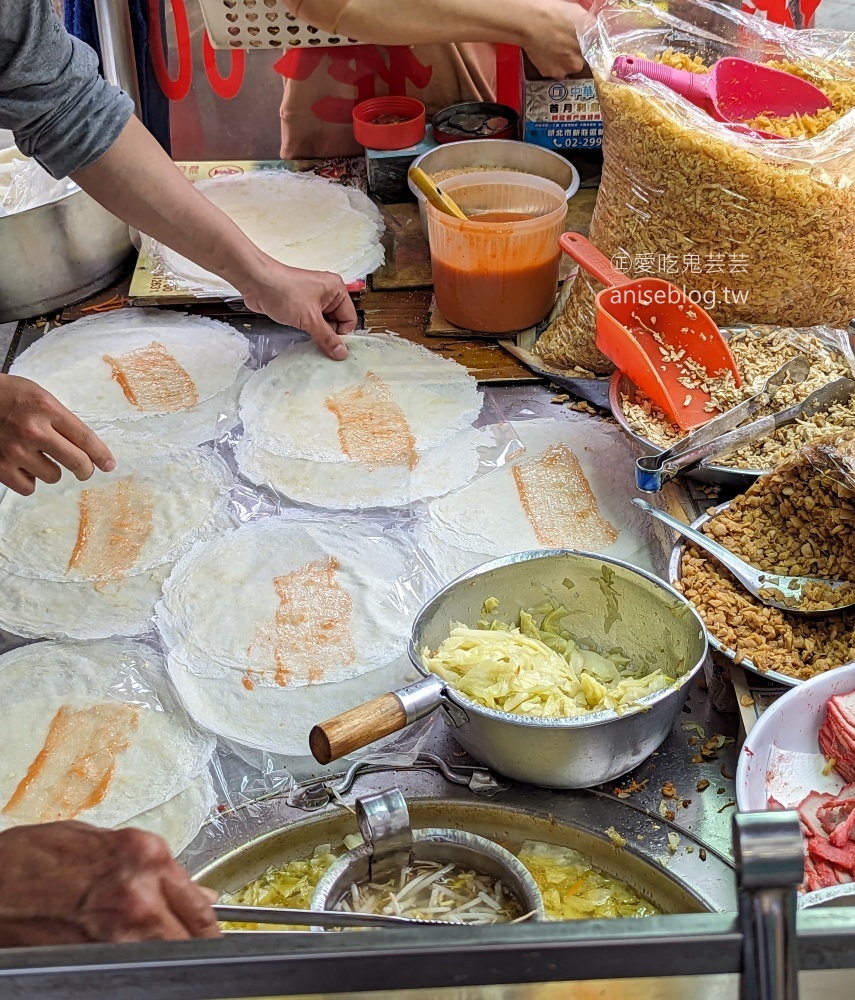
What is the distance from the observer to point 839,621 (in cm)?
150

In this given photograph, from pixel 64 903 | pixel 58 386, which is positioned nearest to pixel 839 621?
pixel 64 903

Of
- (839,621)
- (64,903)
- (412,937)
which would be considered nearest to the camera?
(412,937)

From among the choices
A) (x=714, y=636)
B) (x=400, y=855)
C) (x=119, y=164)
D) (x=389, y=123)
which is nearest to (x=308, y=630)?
(x=400, y=855)

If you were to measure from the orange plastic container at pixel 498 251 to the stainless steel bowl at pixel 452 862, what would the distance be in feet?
4.53

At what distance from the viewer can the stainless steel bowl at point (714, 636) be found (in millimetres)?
1407

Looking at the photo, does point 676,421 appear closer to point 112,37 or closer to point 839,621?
point 839,621

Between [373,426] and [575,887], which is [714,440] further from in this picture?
[575,887]

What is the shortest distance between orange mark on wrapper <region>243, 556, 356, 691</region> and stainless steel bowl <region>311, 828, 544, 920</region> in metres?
0.43

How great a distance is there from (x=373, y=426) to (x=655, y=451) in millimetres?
629

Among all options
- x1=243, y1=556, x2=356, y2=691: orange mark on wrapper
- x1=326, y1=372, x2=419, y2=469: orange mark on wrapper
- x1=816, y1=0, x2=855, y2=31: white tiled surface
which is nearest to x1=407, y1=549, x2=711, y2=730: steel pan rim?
x1=243, y1=556, x2=356, y2=691: orange mark on wrapper

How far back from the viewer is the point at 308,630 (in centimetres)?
167

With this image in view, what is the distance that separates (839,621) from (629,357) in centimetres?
69

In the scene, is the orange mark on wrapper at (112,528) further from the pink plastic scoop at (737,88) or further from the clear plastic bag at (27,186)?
the pink plastic scoop at (737,88)

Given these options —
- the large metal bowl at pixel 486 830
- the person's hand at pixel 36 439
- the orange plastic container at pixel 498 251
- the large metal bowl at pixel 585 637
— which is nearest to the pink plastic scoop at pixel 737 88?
the orange plastic container at pixel 498 251
